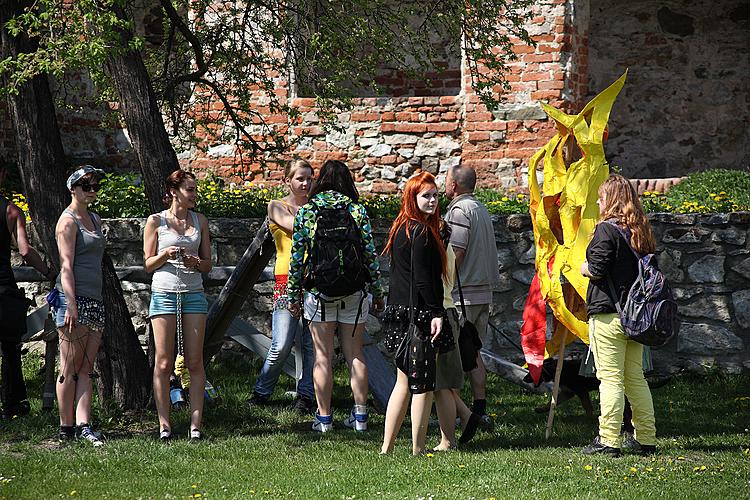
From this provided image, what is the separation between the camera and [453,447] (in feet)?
20.1

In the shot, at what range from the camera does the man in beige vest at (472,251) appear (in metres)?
6.89

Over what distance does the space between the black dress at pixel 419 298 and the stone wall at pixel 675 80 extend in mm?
9308

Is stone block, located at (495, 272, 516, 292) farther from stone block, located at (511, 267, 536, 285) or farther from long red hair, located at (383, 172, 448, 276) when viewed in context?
long red hair, located at (383, 172, 448, 276)

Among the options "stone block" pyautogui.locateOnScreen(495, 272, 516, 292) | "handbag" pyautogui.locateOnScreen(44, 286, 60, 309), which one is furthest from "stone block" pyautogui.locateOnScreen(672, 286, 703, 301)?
"handbag" pyautogui.locateOnScreen(44, 286, 60, 309)

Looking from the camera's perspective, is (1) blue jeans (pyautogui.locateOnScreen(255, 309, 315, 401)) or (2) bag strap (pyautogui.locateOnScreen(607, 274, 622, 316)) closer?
(2) bag strap (pyautogui.locateOnScreen(607, 274, 622, 316))

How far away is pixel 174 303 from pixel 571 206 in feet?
8.26

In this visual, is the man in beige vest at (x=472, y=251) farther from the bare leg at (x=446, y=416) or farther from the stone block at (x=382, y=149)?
the stone block at (x=382, y=149)

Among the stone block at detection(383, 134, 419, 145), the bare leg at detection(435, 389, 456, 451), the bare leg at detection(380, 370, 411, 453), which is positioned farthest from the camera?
the stone block at detection(383, 134, 419, 145)

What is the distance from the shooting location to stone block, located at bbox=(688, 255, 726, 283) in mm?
8445

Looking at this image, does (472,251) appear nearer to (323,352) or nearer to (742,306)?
(323,352)

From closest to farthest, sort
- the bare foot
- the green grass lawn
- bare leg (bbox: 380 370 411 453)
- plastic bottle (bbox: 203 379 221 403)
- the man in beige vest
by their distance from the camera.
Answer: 1. the green grass lawn
2. bare leg (bbox: 380 370 411 453)
3. the bare foot
4. the man in beige vest
5. plastic bottle (bbox: 203 379 221 403)

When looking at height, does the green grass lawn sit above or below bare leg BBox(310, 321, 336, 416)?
below

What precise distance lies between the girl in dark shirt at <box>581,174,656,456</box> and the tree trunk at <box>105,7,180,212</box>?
3.27m

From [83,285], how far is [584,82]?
7.71 metres
